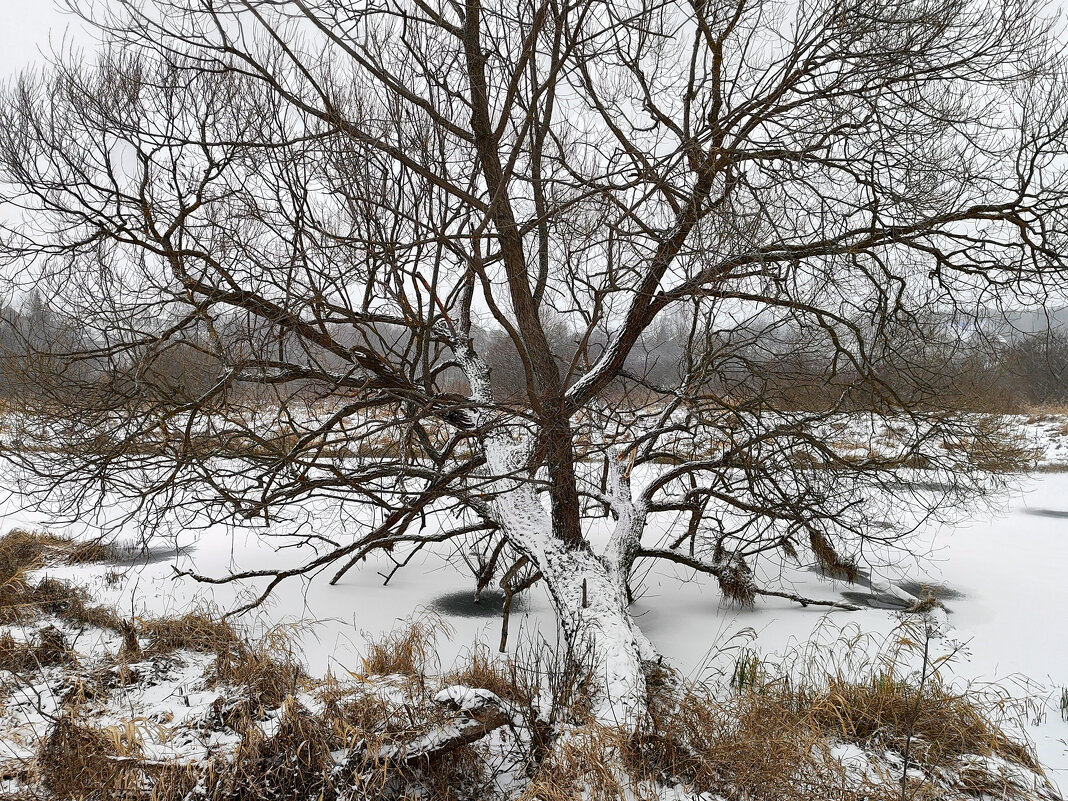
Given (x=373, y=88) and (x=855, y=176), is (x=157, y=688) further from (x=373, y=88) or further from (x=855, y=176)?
(x=855, y=176)

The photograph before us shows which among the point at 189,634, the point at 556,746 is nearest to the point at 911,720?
the point at 556,746

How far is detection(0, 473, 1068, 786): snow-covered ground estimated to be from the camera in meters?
4.81

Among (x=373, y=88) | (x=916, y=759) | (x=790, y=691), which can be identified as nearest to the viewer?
(x=916, y=759)

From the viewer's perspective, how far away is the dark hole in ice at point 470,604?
6.23 meters

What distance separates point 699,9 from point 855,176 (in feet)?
5.61

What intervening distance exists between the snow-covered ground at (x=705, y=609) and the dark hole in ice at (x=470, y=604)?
4 centimetres

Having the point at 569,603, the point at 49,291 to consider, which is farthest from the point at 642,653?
the point at 49,291

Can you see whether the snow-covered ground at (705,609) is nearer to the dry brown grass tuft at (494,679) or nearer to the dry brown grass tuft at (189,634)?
the dry brown grass tuft at (189,634)

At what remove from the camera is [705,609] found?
618 cm

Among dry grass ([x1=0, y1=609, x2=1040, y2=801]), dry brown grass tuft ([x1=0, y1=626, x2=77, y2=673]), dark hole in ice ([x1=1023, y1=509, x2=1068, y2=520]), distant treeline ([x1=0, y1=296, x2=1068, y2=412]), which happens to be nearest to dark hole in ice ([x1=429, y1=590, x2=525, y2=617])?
dry grass ([x1=0, y1=609, x2=1040, y2=801])

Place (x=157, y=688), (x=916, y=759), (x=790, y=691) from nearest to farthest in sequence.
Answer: (x=916, y=759), (x=790, y=691), (x=157, y=688)

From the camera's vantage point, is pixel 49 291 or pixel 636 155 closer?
pixel 636 155

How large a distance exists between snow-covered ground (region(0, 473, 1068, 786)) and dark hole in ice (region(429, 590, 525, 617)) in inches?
1.4

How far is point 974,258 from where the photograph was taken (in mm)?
4469
